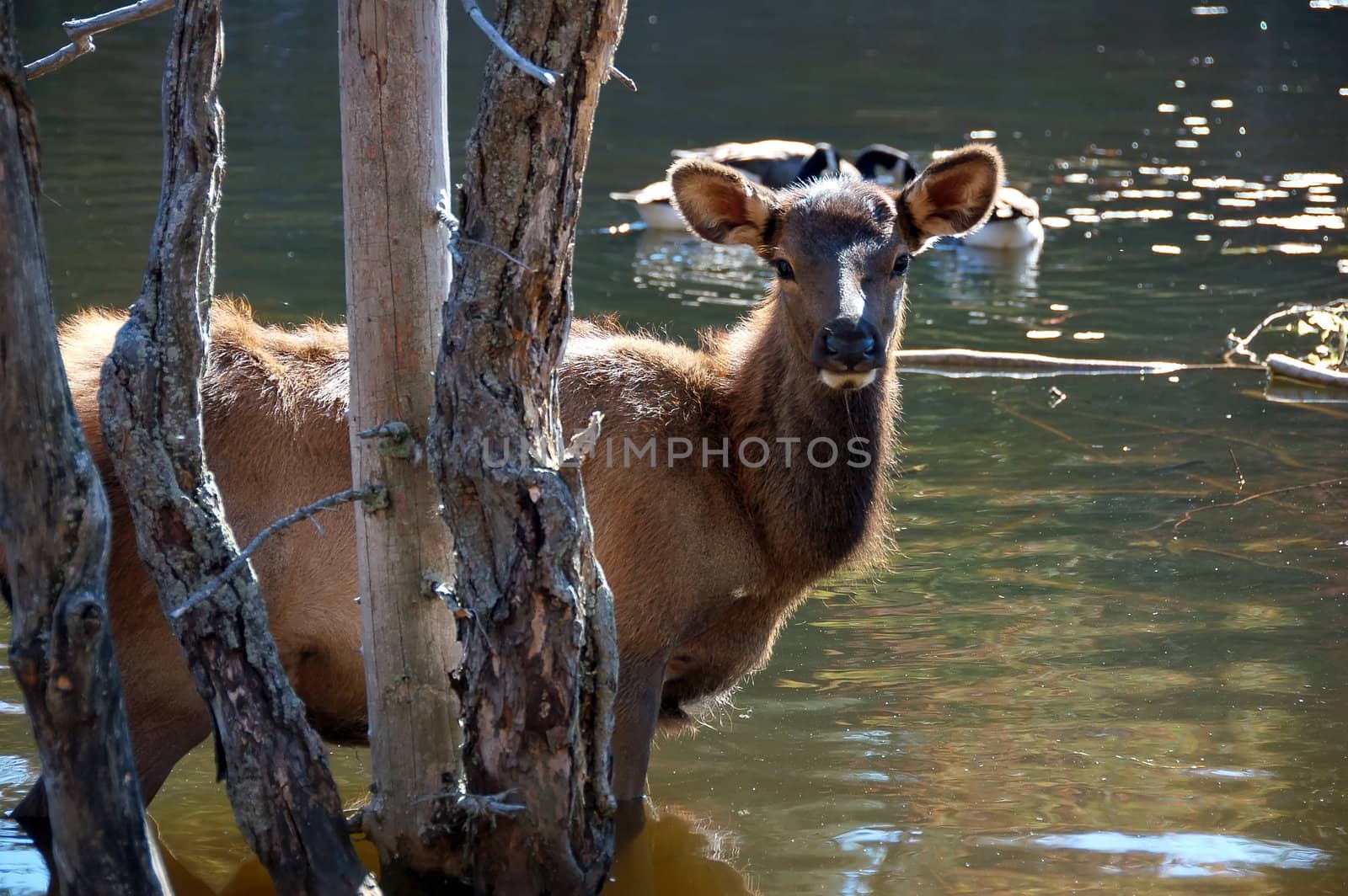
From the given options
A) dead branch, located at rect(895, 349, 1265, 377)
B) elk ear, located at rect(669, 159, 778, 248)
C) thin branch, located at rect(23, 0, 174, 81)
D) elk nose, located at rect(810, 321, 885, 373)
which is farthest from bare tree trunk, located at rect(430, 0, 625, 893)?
dead branch, located at rect(895, 349, 1265, 377)

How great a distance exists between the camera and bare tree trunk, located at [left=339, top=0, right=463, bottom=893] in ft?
14.1

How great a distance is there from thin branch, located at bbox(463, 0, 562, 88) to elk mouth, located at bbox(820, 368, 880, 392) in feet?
5.93

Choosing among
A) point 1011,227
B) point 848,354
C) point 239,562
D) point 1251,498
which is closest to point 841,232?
point 848,354

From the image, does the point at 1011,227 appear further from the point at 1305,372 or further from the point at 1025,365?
the point at 1305,372

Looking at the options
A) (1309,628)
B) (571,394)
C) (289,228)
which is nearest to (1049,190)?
(289,228)

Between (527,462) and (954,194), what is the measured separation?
8.43ft

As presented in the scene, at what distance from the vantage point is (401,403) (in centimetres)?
451

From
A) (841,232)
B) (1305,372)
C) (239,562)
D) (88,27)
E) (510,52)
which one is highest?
(88,27)

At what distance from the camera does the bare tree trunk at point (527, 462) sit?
4098mm

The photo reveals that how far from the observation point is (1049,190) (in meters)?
15.9

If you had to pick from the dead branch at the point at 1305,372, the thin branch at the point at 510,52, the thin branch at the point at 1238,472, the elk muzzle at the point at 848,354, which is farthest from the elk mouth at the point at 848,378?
the dead branch at the point at 1305,372

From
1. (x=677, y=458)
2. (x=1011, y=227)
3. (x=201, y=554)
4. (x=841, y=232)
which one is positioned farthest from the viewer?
(x=1011, y=227)

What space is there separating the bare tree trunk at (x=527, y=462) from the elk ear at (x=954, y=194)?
2.04 metres

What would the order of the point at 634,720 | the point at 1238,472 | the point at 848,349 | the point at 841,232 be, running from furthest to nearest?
the point at 1238,472 < the point at 841,232 < the point at 848,349 < the point at 634,720
